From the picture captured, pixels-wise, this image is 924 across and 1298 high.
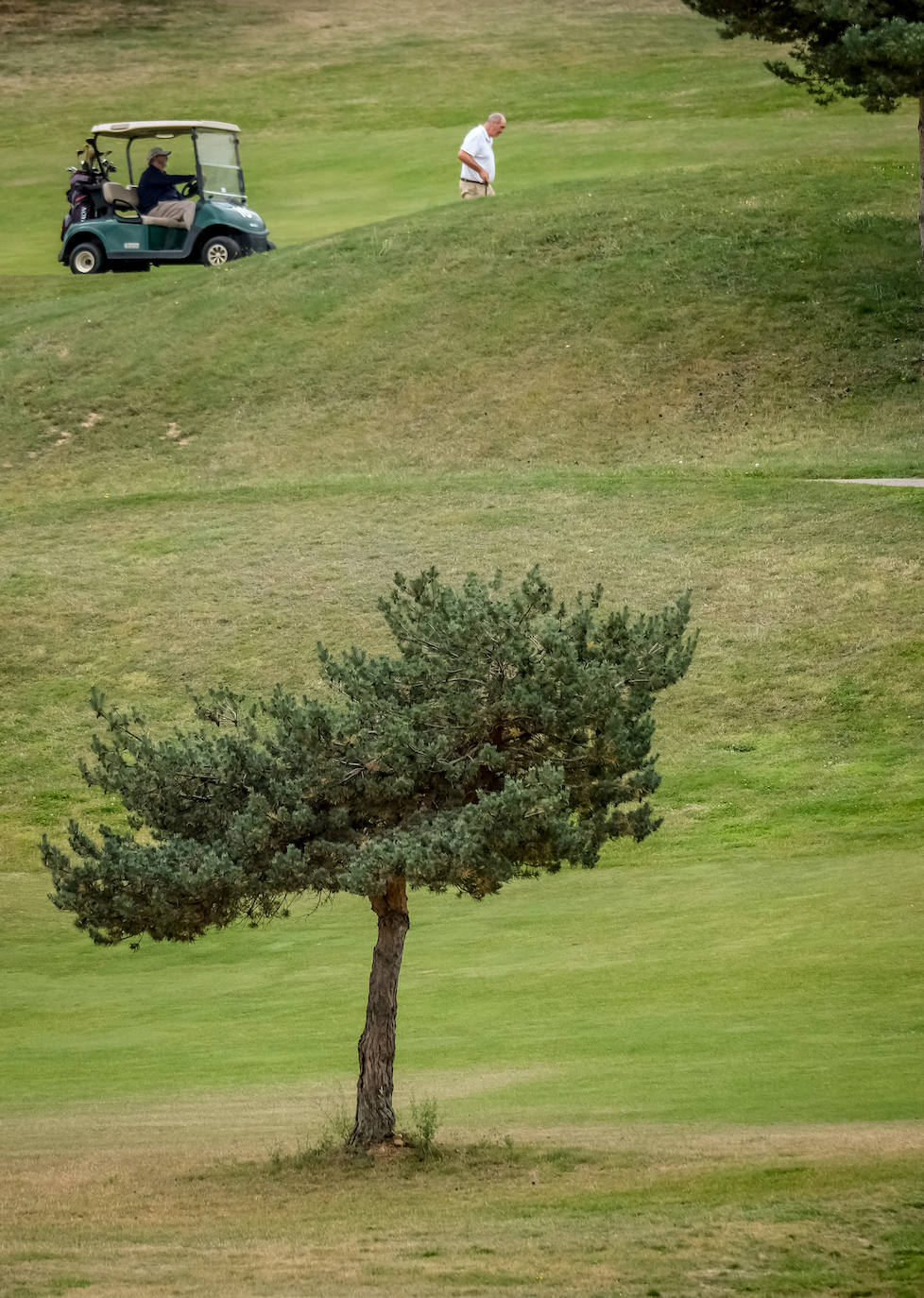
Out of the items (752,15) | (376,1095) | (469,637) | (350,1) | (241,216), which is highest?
(350,1)

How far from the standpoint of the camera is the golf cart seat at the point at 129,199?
41906 millimetres

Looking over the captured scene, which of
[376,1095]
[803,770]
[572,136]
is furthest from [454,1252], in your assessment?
[572,136]

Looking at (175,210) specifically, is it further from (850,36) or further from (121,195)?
(850,36)

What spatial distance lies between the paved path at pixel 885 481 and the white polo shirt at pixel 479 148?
1366 centimetres

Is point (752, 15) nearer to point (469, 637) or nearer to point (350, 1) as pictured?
point (469, 637)

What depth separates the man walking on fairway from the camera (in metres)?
42.5

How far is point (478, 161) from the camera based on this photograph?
43531mm

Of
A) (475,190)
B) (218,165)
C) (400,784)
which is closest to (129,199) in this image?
(218,165)

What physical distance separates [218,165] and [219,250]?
8.58 feet

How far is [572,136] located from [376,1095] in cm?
4551

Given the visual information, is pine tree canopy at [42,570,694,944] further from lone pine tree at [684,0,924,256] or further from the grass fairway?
lone pine tree at [684,0,924,256]

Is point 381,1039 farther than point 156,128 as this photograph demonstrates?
No

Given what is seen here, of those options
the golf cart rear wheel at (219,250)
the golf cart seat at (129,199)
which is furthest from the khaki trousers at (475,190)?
the golf cart seat at (129,199)

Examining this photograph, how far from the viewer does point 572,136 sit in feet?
180
